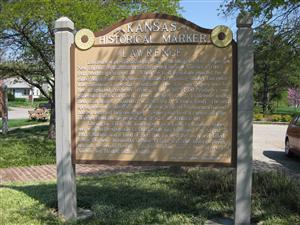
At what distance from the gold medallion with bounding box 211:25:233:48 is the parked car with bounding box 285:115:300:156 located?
29.2 ft

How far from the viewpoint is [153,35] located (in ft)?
19.8

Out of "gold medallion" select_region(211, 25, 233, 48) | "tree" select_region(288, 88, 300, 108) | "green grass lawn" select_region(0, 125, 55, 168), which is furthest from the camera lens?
"tree" select_region(288, 88, 300, 108)

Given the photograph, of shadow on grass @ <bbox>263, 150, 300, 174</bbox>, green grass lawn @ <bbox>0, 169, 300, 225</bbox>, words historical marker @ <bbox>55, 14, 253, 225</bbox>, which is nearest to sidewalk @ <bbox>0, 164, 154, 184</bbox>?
green grass lawn @ <bbox>0, 169, 300, 225</bbox>

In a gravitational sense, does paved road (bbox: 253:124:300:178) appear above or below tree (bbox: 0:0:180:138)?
below

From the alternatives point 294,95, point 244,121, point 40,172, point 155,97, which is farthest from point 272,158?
point 294,95

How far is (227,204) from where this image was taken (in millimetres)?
6598

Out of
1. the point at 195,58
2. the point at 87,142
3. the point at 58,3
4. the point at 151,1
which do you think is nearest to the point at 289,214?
the point at 195,58

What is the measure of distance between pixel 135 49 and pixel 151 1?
975 centimetres

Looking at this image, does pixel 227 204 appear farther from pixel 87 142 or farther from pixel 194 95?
pixel 87 142

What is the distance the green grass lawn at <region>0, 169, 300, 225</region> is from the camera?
596cm

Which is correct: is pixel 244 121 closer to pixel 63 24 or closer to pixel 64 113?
pixel 64 113

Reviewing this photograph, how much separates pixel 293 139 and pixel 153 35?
31.8 feet

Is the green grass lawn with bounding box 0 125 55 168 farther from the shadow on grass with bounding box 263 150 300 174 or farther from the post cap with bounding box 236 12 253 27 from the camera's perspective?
the post cap with bounding box 236 12 253 27

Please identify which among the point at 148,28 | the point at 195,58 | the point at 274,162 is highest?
the point at 148,28
